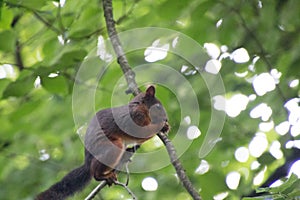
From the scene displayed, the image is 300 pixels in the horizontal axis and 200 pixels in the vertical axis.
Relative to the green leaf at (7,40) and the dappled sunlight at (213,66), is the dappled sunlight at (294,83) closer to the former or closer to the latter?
the dappled sunlight at (213,66)

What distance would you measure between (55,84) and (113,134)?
11.6 inches

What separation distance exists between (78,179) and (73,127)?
1.94ft

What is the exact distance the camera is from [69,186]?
239cm

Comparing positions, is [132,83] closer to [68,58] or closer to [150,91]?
[150,91]

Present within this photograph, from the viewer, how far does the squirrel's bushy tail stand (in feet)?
7.77

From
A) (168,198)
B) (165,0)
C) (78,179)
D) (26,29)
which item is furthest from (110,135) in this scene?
(26,29)

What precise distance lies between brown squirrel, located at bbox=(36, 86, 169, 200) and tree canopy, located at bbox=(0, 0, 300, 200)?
0.49 ft

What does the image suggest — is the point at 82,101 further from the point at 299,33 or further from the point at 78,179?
the point at 299,33

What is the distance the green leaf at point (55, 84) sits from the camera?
2152 millimetres

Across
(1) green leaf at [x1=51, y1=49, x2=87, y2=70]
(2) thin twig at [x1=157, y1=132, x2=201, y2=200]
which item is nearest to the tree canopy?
(1) green leaf at [x1=51, y1=49, x2=87, y2=70]

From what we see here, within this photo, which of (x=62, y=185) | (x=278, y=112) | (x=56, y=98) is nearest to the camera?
(x=62, y=185)

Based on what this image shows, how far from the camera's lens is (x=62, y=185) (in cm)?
241

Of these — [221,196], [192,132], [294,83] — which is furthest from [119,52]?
[294,83]

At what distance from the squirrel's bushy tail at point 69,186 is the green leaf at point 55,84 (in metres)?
0.37
